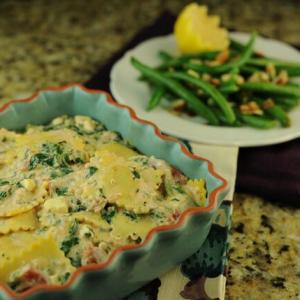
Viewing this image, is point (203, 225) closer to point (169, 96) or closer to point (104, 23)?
point (169, 96)

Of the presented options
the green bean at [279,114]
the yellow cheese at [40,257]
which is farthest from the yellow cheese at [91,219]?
the green bean at [279,114]

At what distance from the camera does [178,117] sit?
100 inches

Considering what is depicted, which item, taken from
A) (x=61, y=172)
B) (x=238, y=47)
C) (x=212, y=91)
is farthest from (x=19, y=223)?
(x=238, y=47)

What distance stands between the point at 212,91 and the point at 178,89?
0.16 metres

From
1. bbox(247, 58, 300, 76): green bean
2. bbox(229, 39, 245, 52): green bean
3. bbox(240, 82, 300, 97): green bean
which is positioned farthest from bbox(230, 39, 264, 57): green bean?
bbox(240, 82, 300, 97): green bean

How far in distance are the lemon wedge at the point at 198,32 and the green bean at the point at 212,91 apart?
1.02 feet

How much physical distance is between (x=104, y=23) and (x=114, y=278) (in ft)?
8.63

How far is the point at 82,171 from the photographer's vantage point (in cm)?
172

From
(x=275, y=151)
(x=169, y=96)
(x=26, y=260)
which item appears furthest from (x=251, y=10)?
(x=26, y=260)

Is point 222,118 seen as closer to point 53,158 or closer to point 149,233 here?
point 53,158

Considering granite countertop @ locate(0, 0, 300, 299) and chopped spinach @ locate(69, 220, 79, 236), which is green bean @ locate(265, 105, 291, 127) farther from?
chopped spinach @ locate(69, 220, 79, 236)

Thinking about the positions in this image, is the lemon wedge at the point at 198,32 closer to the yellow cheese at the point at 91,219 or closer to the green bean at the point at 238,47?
the green bean at the point at 238,47

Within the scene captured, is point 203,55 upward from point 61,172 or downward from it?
downward

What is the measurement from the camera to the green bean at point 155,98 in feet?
8.53
